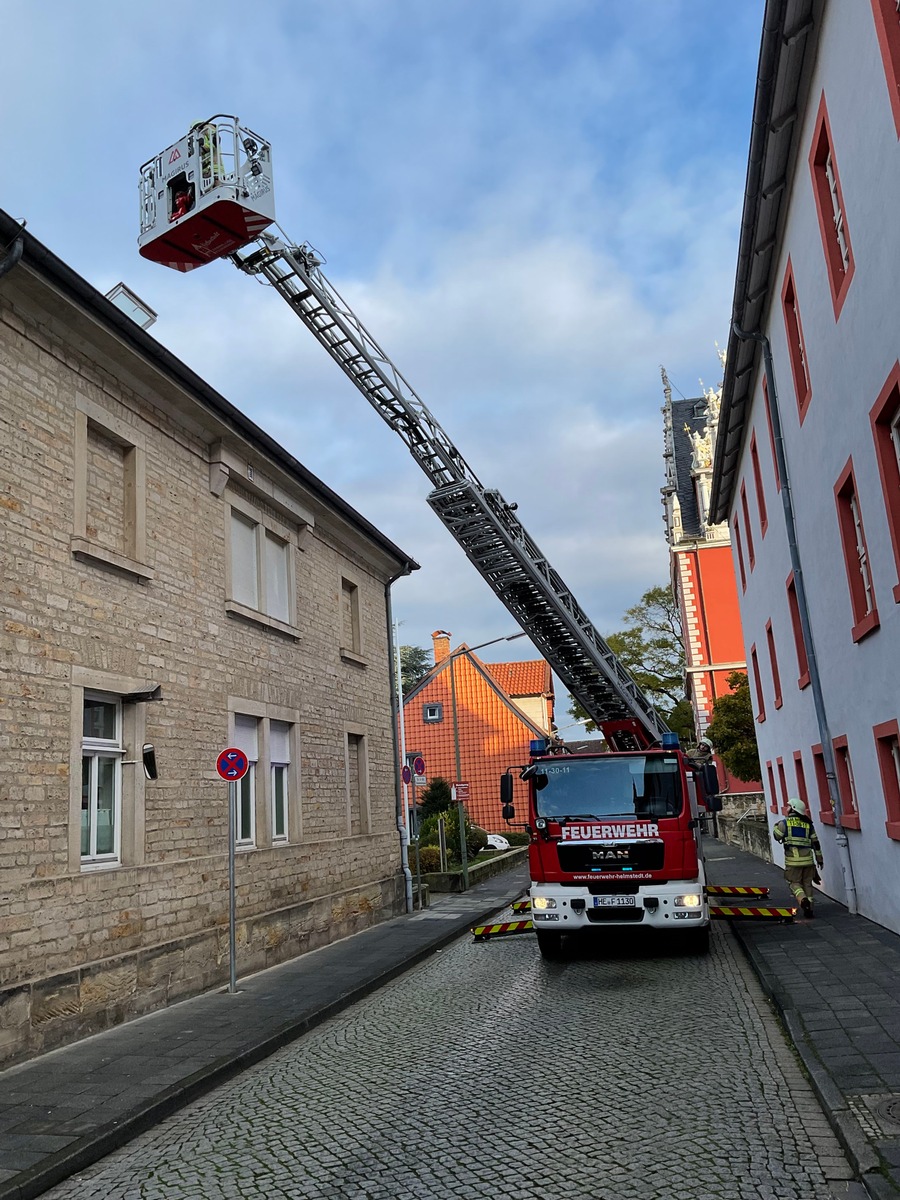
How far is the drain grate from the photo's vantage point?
15.6 ft

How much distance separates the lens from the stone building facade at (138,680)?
27.7 ft

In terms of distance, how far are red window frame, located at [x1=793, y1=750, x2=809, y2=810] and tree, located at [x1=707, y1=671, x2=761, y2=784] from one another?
15611 mm

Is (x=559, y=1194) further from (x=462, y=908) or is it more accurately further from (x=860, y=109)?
(x=462, y=908)

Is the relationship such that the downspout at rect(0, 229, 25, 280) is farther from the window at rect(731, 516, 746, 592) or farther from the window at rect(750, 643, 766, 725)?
the window at rect(731, 516, 746, 592)

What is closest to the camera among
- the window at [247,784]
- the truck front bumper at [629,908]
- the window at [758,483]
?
the truck front bumper at [629,908]

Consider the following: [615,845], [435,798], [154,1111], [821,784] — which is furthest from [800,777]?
[435,798]

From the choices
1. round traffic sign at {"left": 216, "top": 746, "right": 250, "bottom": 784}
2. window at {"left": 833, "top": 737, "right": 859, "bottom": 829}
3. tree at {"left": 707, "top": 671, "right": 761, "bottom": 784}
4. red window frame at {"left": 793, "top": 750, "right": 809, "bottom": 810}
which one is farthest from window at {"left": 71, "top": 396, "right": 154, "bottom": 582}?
tree at {"left": 707, "top": 671, "right": 761, "bottom": 784}

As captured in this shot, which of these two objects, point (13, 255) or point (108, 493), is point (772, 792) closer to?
point (108, 493)

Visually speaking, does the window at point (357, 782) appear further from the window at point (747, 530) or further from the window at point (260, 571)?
the window at point (747, 530)

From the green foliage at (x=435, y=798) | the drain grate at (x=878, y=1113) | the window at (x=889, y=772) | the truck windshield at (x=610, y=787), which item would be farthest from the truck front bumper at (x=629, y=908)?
the green foliage at (x=435, y=798)

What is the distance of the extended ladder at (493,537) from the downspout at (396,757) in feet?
12.1

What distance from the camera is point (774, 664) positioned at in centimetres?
1984

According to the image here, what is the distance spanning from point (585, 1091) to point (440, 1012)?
3.13 metres

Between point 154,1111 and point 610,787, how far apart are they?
22.0 ft
